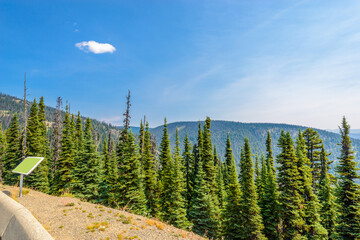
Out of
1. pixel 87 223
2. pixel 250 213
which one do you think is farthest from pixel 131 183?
pixel 250 213

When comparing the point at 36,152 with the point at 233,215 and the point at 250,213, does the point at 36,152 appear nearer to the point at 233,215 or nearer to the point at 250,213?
the point at 233,215

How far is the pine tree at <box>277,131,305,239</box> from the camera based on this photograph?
25.7 meters

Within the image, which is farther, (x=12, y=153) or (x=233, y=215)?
(x=12, y=153)

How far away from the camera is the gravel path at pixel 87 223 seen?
1034cm

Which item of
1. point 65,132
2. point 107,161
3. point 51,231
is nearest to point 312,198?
point 51,231

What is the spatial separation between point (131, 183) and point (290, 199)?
22029 millimetres

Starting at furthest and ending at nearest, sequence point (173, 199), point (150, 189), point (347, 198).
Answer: point (150, 189), point (173, 199), point (347, 198)

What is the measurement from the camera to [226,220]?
3038 cm

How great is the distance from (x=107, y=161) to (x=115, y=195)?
16.9 meters

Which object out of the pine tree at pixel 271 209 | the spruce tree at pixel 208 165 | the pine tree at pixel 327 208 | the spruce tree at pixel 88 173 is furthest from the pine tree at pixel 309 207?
the spruce tree at pixel 88 173

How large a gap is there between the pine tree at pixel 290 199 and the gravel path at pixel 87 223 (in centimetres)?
1968

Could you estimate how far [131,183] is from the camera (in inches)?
1086

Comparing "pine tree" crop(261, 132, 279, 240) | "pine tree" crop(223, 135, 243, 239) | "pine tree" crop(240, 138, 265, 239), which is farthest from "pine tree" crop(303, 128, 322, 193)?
"pine tree" crop(223, 135, 243, 239)

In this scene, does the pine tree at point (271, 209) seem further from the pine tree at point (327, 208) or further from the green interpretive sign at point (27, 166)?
the green interpretive sign at point (27, 166)
